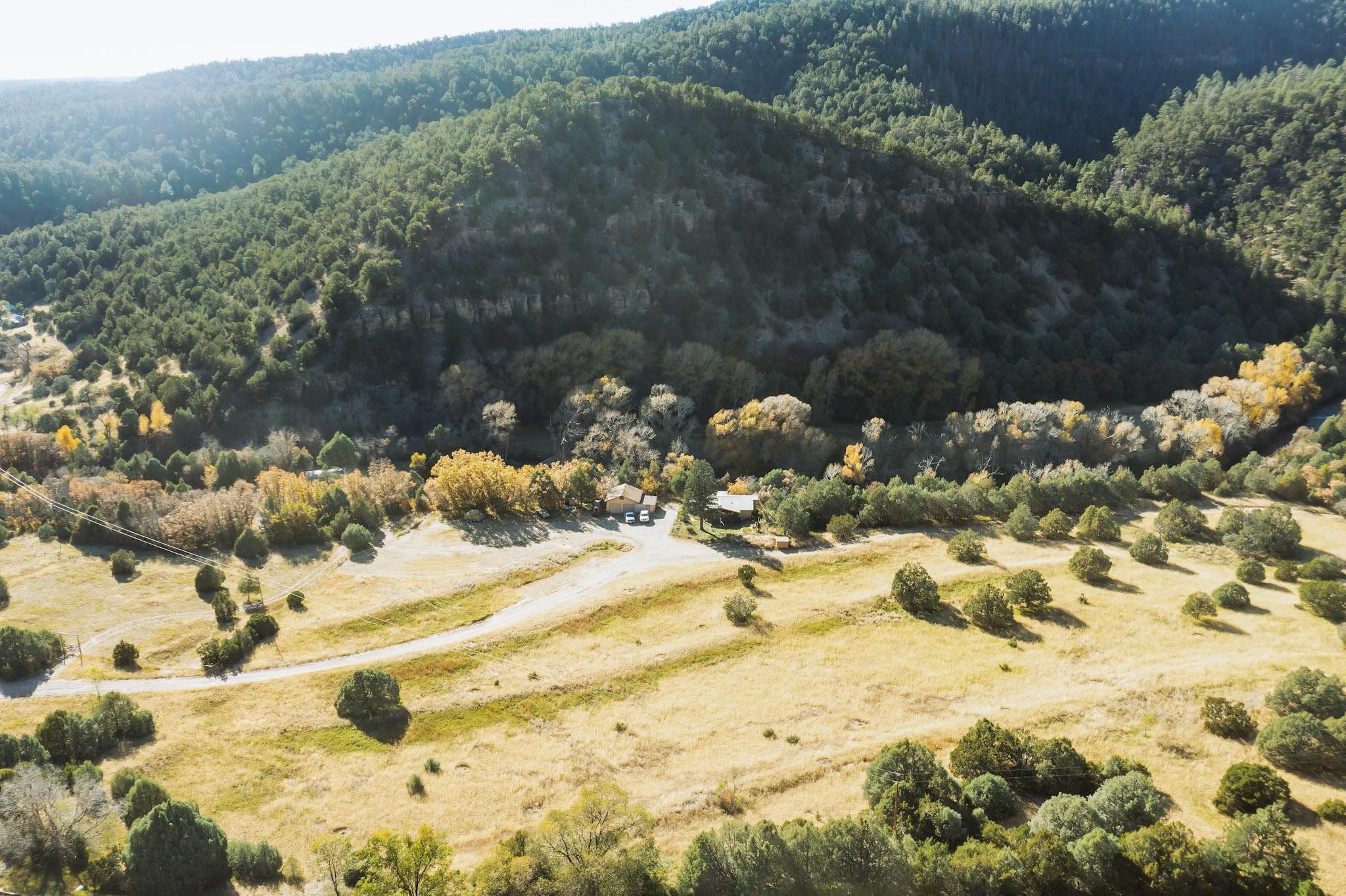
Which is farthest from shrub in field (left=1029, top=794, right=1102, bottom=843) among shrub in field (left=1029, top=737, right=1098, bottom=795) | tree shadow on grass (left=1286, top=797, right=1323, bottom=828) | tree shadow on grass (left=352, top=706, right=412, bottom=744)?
tree shadow on grass (left=352, top=706, right=412, bottom=744)

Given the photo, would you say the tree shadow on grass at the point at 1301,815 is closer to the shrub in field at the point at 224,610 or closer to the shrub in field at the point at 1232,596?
the shrub in field at the point at 1232,596

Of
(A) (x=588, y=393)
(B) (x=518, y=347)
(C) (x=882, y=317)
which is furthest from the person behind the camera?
(C) (x=882, y=317)

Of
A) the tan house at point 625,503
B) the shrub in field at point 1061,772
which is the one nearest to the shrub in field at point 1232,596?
the shrub in field at point 1061,772

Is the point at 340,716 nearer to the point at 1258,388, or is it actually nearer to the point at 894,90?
the point at 1258,388

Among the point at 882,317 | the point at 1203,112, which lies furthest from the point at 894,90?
the point at 882,317

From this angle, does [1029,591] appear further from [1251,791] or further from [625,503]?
[625,503]

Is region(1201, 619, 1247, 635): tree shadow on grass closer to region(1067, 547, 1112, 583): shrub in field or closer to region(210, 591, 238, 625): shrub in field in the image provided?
region(1067, 547, 1112, 583): shrub in field

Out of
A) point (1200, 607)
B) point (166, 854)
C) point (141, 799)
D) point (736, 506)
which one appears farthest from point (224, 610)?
point (1200, 607)
